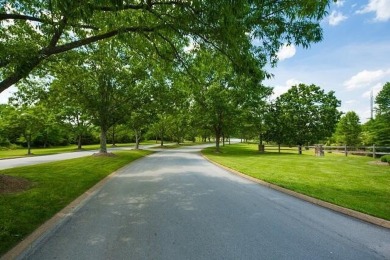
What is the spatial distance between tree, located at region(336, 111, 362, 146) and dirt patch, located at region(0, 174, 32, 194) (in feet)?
198

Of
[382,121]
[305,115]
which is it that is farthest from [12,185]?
[382,121]

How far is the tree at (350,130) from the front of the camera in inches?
2356

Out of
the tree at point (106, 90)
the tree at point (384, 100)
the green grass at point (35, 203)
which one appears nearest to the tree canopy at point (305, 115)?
the tree at point (384, 100)

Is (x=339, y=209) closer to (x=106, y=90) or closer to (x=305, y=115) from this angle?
(x=106, y=90)

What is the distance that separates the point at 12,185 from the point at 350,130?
205 feet

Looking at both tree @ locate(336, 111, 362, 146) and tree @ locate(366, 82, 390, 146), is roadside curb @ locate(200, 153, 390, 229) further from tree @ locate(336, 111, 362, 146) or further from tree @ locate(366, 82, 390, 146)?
tree @ locate(336, 111, 362, 146)

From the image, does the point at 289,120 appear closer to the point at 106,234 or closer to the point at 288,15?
the point at 288,15

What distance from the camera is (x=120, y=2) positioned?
514 centimetres

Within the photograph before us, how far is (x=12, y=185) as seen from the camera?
33.4 ft

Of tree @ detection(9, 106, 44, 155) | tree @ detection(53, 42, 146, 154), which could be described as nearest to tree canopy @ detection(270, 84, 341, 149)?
tree @ detection(53, 42, 146, 154)

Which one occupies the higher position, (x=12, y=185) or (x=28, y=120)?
(x=28, y=120)

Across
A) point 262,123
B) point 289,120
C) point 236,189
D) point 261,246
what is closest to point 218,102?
point 262,123

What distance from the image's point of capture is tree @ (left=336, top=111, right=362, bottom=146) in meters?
59.8

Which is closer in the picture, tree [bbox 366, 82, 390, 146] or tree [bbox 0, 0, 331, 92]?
tree [bbox 0, 0, 331, 92]
